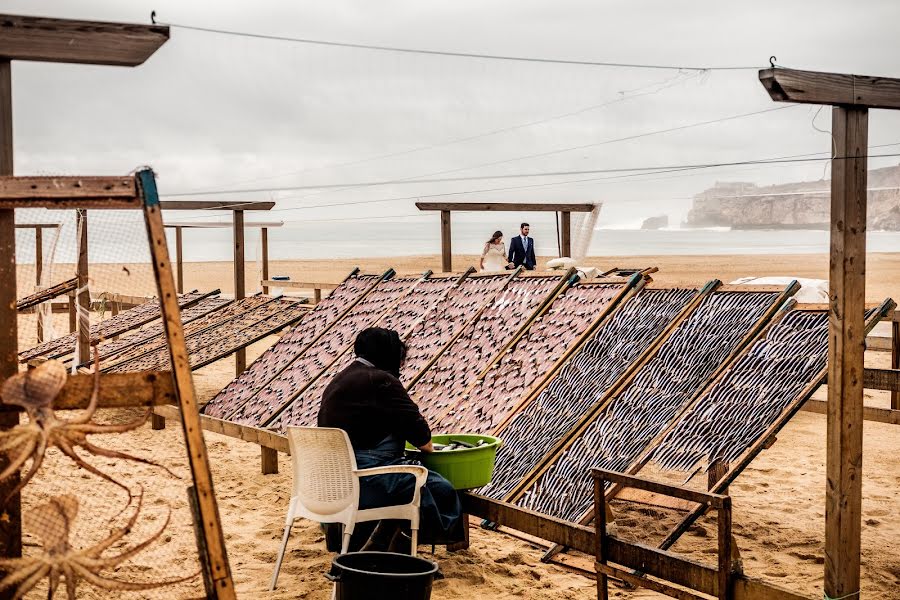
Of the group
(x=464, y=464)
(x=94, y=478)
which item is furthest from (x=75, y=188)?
(x=94, y=478)

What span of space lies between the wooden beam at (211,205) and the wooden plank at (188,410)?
712 centimetres

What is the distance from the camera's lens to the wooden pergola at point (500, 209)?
28.9 feet

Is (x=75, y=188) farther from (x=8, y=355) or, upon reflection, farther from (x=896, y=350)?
(x=896, y=350)

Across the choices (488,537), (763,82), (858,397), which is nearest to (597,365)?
(488,537)

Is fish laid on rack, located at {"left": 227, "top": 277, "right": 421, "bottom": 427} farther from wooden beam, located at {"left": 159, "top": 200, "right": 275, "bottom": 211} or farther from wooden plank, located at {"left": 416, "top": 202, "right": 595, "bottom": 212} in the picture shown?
wooden beam, located at {"left": 159, "top": 200, "right": 275, "bottom": 211}

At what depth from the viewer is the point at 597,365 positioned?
5.26 m

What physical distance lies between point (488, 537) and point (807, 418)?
16.0 ft

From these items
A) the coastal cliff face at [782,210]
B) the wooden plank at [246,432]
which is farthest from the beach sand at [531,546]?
the coastal cliff face at [782,210]

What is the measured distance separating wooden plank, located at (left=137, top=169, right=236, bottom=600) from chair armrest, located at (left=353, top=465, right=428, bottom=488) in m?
1.34

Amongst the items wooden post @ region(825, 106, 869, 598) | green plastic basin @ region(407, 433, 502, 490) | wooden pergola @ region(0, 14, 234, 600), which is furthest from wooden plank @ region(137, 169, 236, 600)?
wooden post @ region(825, 106, 869, 598)

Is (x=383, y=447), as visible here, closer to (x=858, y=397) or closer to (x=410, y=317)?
(x=858, y=397)

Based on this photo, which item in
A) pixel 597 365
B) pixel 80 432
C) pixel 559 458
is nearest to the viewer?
pixel 80 432

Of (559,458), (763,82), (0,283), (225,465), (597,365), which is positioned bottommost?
(225,465)

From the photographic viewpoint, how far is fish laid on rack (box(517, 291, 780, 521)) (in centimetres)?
443
